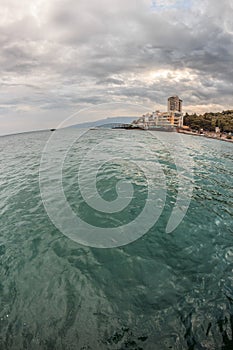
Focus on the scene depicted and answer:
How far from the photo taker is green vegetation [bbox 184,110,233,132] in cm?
9847

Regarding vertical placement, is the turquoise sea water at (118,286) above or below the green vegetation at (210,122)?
below

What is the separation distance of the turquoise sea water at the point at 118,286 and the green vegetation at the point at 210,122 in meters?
105

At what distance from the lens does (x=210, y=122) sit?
354ft

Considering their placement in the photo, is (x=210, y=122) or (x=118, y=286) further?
(x=210, y=122)

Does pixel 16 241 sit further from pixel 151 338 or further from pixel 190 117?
pixel 190 117

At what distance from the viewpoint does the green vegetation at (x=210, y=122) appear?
98.5m

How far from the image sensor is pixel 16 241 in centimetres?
724

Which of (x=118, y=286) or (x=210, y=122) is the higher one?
(x=210, y=122)

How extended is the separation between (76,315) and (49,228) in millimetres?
4042

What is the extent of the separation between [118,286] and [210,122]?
389 feet

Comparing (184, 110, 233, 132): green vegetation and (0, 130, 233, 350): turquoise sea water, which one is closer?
(0, 130, 233, 350): turquoise sea water

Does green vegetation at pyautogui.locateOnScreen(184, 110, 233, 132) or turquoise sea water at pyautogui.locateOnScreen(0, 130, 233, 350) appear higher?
green vegetation at pyautogui.locateOnScreen(184, 110, 233, 132)

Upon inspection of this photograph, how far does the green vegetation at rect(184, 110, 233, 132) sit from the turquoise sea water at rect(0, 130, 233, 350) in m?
105

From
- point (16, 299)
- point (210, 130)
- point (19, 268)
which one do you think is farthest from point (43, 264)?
point (210, 130)
